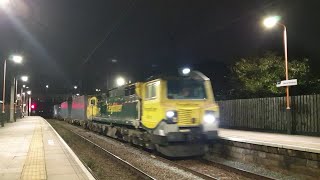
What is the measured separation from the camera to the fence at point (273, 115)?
687 inches

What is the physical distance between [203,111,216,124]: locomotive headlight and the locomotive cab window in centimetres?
211

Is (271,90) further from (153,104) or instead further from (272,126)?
(153,104)

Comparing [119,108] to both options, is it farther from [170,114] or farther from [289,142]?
[289,142]

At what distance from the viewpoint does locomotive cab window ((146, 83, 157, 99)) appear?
14.5m

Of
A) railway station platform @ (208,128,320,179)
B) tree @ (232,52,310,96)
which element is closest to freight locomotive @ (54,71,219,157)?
railway station platform @ (208,128,320,179)

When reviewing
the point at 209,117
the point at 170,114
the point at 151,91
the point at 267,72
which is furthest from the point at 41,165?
the point at 267,72

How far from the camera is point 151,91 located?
49.0 feet

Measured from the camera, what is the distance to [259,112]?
2109 centimetres

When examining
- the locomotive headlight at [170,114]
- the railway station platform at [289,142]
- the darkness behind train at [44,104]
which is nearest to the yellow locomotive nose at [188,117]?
the locomotive headlight at [170,114]

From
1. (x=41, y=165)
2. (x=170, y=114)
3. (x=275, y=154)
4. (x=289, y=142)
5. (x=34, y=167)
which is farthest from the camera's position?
(x=289, y=142)

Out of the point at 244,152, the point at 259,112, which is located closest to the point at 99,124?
the point at 259,112

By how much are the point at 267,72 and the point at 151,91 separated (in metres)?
12.5

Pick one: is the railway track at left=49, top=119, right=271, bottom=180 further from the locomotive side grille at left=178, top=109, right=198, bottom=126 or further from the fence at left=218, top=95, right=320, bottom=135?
the fence at left=218, top=95, right=320, bottom=135

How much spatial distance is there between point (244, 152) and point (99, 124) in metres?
15.9
